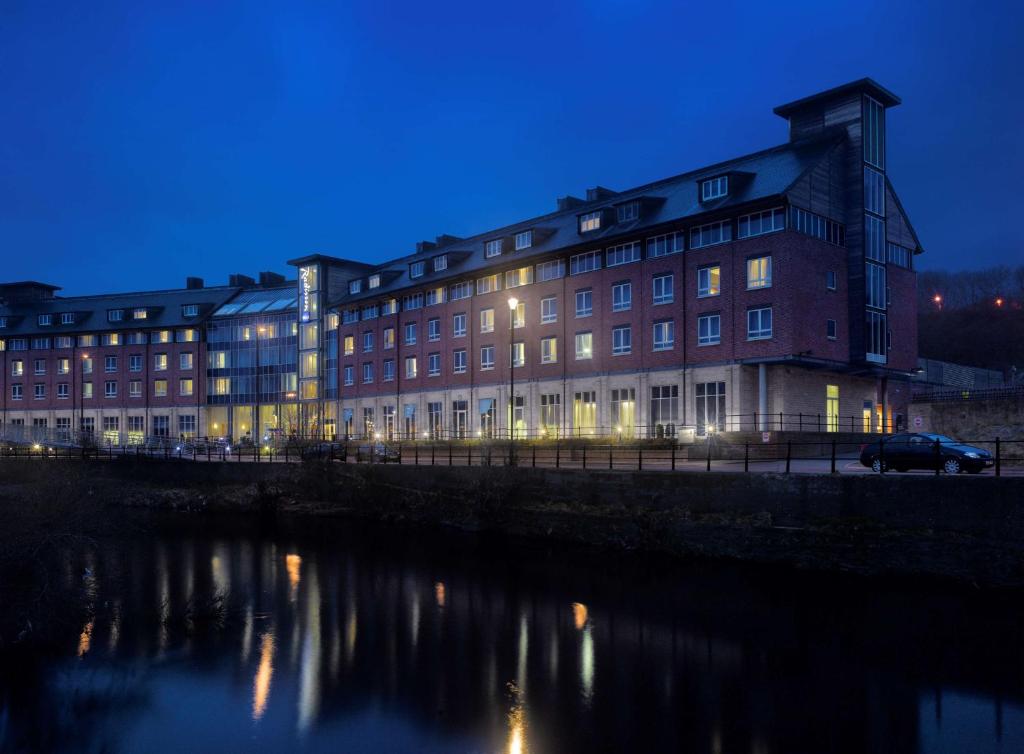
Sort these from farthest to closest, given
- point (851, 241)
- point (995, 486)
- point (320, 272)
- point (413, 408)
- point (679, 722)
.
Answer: point (320, 272) → point (413, 408) → point (851, 241) → point (995, 486) → point (679, 722)

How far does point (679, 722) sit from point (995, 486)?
11879 mm

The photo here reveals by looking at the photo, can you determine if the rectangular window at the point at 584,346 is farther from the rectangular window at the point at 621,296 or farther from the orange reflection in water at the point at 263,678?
the orange reflection in water at the point at 263,678

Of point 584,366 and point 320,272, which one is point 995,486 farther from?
point 320,272

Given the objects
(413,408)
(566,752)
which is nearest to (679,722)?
(566,752)

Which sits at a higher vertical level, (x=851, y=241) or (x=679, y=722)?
(x=851, y=241)

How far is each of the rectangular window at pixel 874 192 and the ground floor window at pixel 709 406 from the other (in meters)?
14.0

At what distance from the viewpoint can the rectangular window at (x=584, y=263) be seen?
50.1m

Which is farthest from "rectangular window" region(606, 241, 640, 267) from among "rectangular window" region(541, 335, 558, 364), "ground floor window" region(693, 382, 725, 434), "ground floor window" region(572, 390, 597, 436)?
"ground floor window" region(693, 382, 725, 434)

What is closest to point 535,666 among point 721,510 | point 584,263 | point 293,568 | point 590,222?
point 721,510

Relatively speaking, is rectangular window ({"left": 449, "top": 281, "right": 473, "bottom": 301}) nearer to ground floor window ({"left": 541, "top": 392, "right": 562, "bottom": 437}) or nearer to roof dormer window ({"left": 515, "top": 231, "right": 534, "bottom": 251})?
roof dormer window ({"left": 515, "top": 231, "right": 534, "bottom": 251})

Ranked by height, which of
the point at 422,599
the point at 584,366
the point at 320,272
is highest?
the point at 320,272

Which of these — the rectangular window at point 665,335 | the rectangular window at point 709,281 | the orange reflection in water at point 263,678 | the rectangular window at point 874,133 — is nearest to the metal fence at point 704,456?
the rectangular window at point 665,335

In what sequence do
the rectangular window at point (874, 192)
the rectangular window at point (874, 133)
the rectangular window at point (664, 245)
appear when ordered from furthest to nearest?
the rectangular window at point (664, 245) → the rectangular window at point (874, 192) → the rectangular window at point (874, 133)

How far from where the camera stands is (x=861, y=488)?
2205 cm
